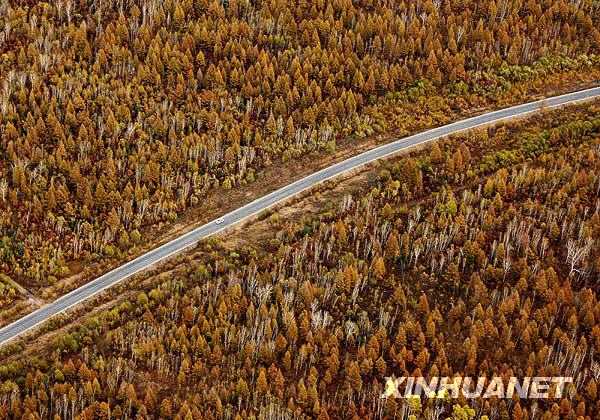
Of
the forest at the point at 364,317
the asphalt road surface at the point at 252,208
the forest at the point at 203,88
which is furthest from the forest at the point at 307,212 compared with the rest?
the asphalt road surface at the point at 252,208

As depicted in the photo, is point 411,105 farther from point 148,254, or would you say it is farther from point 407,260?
point 148,254

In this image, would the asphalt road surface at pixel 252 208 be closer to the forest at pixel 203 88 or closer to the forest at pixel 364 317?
the forest at pixel 203 88

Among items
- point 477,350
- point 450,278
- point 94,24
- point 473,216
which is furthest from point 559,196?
point 94,24

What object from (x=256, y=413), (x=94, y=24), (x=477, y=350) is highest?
(x=94, y=24)

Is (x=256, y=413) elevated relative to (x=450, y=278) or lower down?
lower down

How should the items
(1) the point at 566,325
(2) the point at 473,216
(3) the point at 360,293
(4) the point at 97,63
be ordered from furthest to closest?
1. (4) the point at 97,63
2. (2) the point at 473,216
3. (3) the point at 360,293
4. (1) the point at 566,325

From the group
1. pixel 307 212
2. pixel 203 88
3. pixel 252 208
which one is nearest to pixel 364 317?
pixel 307 212
